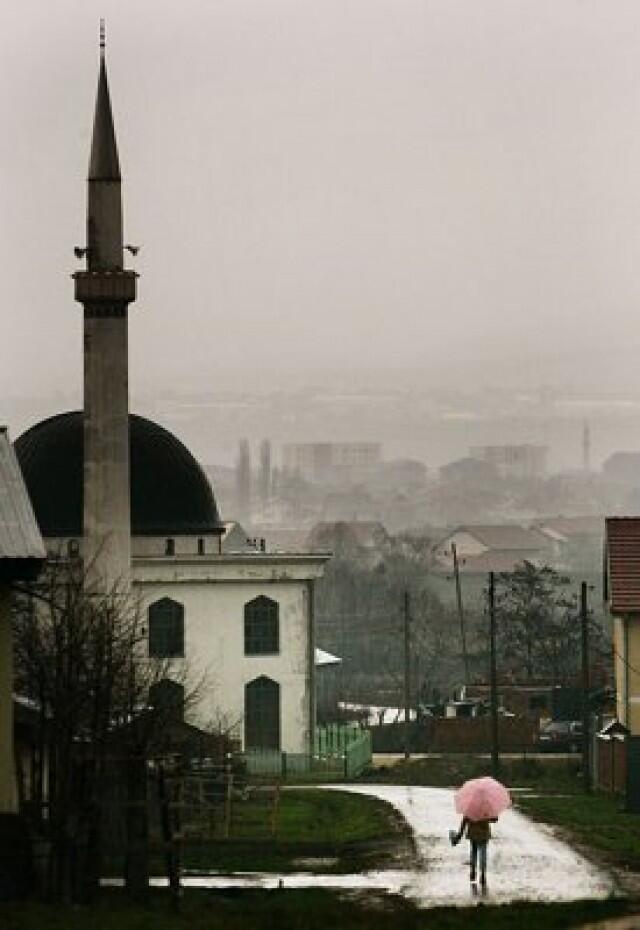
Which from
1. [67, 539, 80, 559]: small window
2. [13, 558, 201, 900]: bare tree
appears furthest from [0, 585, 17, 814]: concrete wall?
[67, 539, 80, 559]: small window

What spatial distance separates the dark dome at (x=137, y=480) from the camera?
71250 mm

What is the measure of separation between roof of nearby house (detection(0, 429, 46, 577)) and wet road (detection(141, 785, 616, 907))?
350 cm

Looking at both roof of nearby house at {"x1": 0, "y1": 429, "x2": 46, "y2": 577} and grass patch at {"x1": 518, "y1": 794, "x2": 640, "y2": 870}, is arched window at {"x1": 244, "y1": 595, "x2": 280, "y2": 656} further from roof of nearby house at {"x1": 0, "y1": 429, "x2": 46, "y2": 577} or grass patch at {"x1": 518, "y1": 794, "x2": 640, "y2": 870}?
roof of nearby house at {"x1": 0, "y1": 429, "x2": 46, "y2": 577}

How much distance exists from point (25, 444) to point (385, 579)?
75539 millimetres

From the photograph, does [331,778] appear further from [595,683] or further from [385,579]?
[385,579]

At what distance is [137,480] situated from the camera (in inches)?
2862

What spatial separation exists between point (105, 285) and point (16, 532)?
3484cm

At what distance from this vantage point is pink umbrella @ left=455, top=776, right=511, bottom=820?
3122cm

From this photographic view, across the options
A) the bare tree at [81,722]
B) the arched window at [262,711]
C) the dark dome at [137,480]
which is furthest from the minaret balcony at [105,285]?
the bare tree at [81,722]

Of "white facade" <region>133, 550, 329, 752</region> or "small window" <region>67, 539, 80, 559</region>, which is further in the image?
"white facade" <region>133, 550, 329, 752</region>

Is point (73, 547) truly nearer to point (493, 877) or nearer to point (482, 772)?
point (482, 772)

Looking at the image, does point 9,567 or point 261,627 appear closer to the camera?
point 9,567

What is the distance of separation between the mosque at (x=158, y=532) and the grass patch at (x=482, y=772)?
4562 millimetres

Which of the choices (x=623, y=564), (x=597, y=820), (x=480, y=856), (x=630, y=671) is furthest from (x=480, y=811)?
(x=623, y=564)
